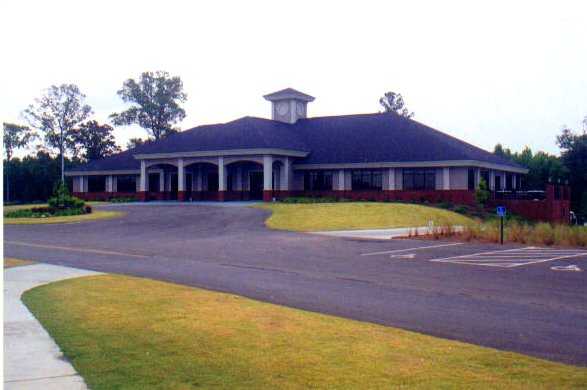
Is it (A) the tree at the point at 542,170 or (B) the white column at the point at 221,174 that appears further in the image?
(A) the tree at the point at 542,170

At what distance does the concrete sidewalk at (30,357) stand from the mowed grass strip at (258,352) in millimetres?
155

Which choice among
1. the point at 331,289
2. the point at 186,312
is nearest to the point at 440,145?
the point at 331,289

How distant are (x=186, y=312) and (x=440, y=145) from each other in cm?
3765

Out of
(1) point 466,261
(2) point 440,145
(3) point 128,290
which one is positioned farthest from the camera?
(2) point 440,145

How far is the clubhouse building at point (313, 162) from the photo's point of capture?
45.0 meters

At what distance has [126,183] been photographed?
5934cm

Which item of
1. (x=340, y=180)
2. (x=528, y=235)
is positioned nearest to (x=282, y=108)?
(x=340, y=180)

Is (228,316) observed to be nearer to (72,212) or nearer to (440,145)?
(72,212)

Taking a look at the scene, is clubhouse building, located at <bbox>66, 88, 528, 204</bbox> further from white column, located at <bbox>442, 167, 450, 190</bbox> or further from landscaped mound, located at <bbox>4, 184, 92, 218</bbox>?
landscaped mound, located at <bbox>4, 184, 92, 218</bbox>

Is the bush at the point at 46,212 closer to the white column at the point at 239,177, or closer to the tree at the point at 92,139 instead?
the white column at the point at 239,177

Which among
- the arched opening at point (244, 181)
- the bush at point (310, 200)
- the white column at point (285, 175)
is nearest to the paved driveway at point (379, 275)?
the bush at point (310, 200)

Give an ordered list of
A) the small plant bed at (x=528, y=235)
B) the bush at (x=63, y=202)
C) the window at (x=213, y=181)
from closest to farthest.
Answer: the small plant bed at (x=528, y=235), the bush at (x=63, y=202), the window at (x=213, y=181)

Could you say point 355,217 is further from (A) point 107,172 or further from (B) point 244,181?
(A) point 107,172

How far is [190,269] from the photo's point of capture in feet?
53.6
